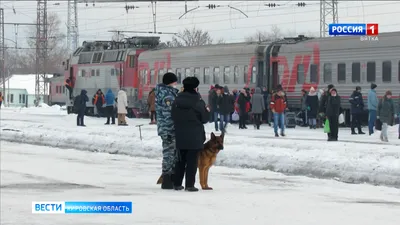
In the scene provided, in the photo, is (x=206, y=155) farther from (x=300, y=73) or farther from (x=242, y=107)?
(x=300, y=73)

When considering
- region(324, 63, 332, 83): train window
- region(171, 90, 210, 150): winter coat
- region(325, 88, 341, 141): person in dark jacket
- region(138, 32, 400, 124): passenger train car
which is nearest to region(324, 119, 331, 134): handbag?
region(325, 88, 341, 141): person in dark jacket

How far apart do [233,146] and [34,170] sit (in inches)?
236

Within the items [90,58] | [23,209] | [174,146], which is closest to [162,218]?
[23,209]

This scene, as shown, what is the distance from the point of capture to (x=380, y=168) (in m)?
19.4

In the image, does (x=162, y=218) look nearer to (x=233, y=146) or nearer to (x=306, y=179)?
(x=306, y=179)

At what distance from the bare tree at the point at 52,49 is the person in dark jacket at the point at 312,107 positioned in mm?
87329

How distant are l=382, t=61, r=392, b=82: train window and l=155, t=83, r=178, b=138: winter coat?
2116 centimetres

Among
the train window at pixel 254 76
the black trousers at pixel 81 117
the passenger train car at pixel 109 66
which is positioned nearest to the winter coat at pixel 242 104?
the train window at pixel 254 76

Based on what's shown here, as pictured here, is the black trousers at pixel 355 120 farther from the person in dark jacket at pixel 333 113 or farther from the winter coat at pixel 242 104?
the person in dark jacket at pixel 333 113

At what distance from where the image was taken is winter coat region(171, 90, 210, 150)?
54.7ft

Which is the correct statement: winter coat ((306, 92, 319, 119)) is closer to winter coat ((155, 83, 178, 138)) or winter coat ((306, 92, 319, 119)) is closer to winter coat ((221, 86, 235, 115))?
winter coat ((221, 86, 235, 115))

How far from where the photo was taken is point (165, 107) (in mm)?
17078

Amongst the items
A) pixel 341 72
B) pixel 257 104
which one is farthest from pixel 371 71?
pixel 257 104

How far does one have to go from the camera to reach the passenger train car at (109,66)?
5623 cm
